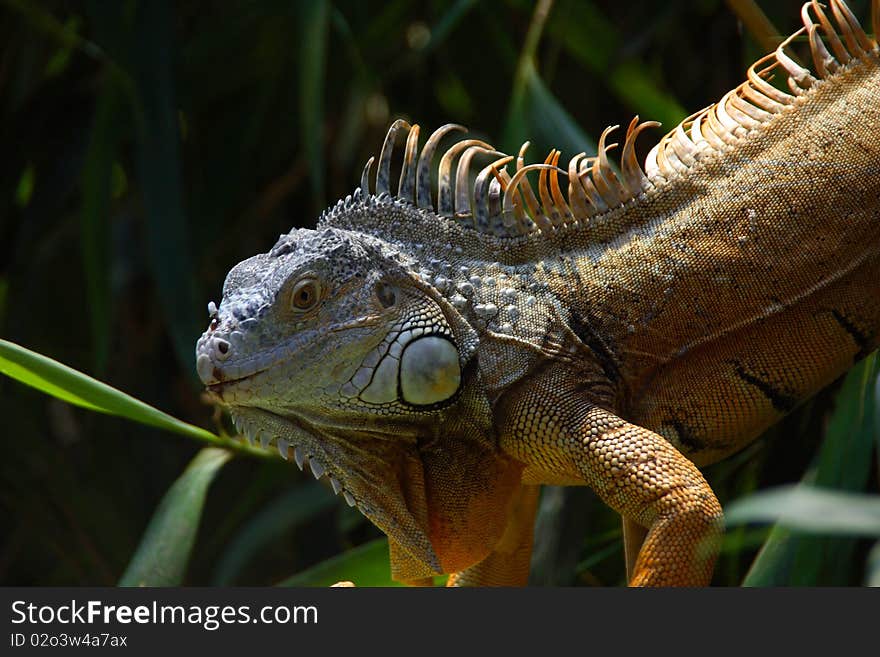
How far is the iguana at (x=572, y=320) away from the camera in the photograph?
74.5 inches

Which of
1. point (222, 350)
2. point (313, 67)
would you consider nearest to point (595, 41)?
point (313, 67)

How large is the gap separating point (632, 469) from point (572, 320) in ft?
1.07

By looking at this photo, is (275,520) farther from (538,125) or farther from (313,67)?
(538,125)

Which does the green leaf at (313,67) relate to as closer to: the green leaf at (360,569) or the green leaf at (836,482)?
the green leaf at (360,569)

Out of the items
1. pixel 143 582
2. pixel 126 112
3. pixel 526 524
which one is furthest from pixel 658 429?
pixel 126 112

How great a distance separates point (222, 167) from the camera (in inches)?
167

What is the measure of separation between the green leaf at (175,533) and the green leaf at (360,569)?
0.32 m

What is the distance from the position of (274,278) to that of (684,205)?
779 millimetres

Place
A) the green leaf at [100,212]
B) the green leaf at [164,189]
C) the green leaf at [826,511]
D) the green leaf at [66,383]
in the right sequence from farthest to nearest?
1. the green leaf at [100,212]
2. the green leaf at [164,189]
3. the green leaf at [66,383]
4. the green leaf at [826,511]

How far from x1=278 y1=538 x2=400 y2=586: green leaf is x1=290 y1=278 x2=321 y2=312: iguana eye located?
88 centimetres

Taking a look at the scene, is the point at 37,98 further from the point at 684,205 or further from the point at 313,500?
the point at 684,205

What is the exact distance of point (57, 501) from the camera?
192 inches

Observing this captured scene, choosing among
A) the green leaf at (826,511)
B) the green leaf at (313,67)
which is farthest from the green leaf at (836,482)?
the green leaf at (313,67)

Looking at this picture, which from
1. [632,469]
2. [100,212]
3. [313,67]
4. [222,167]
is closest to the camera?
[632,469]
